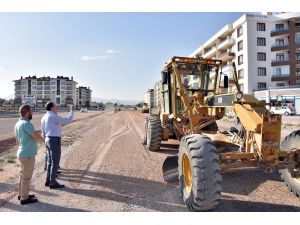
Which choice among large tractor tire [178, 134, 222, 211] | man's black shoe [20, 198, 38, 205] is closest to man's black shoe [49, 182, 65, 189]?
man's black shoe [20, 198, 38, 205]

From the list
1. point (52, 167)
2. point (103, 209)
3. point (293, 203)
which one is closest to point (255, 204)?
point (293, 203)

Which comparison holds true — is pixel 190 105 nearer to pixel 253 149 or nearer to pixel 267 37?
pixel 253 149

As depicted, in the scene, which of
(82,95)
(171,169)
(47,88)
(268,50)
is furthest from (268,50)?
(82,95)

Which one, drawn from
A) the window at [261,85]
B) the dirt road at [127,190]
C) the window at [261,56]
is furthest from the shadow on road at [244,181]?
the window at [261,56]

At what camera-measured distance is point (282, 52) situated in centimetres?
5159

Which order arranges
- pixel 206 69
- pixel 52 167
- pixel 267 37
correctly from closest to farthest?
pixel 52 167
pixel 206 69
pixel 267 37

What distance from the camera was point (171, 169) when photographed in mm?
5941

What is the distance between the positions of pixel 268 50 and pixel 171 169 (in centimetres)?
5094

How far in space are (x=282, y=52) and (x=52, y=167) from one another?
53.5 metres

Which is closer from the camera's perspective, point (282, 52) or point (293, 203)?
point (293, 203)

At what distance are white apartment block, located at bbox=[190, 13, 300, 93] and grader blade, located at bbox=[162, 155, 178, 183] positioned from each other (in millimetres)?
46303

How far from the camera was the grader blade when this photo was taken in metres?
A: 5.79

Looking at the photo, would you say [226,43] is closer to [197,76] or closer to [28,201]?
[197,76]

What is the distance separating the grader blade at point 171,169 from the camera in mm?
5794
